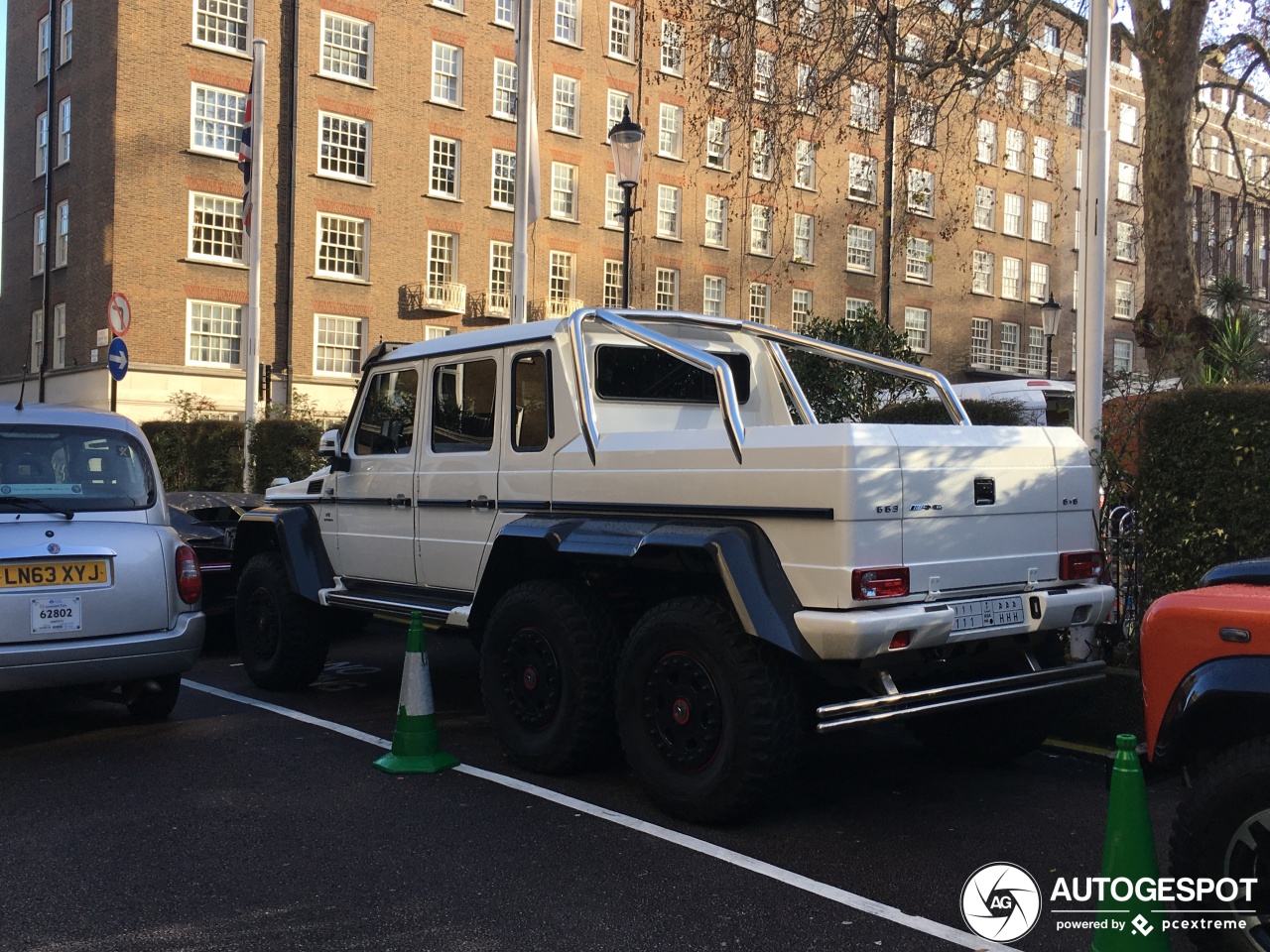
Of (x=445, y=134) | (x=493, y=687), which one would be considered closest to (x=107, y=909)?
(x=493, y=687)

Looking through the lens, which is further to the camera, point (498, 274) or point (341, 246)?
point (498, 274)

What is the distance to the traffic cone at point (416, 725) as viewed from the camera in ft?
19.6

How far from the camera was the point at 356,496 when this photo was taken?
7520 mm

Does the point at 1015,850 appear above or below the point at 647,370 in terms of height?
below

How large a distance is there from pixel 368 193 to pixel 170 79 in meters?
6.05

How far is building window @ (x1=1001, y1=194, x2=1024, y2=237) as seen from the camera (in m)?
49.9

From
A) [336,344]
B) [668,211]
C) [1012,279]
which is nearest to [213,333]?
[336,344]

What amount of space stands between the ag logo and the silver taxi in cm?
458

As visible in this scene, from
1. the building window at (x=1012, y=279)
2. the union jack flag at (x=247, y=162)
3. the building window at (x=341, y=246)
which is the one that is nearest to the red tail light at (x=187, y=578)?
the union jack flag at (x=247, y=162)

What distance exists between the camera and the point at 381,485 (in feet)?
24.0

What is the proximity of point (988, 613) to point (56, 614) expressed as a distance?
4778 mm

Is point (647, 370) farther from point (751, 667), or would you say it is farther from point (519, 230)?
point (519, 230)

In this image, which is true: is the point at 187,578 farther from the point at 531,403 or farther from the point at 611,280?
the point at 611,280

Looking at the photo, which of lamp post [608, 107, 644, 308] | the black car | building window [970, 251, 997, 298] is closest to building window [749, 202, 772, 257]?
building window [970, 251, 997, 298]
